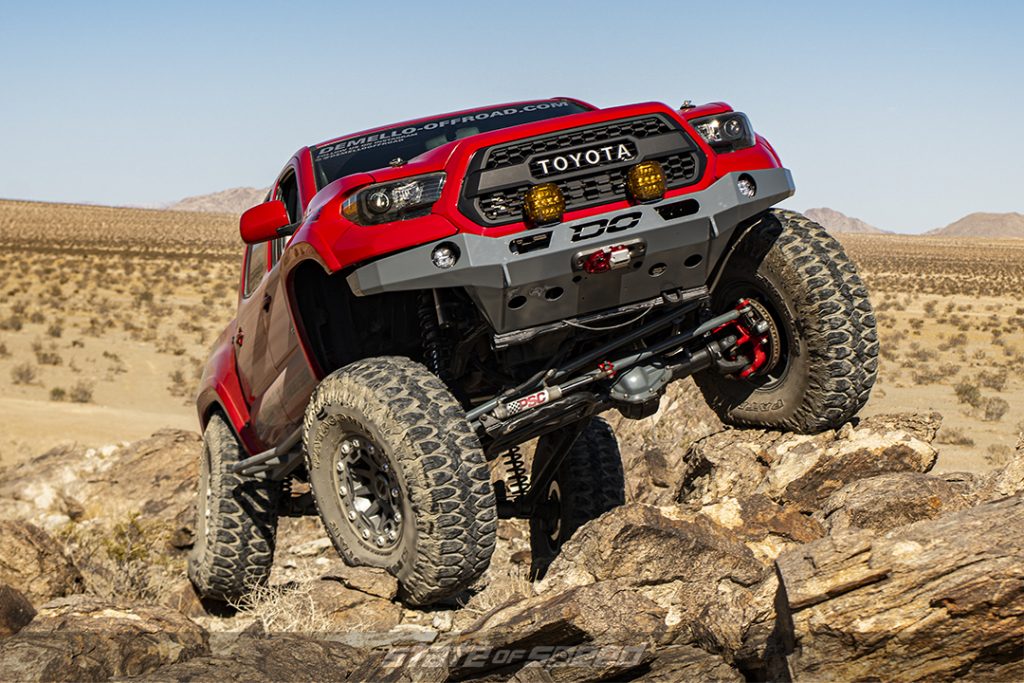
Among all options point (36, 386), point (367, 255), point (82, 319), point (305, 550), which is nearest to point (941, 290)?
point (82, 319)

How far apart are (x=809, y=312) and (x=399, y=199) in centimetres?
213

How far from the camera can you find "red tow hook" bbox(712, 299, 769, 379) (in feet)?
19.3

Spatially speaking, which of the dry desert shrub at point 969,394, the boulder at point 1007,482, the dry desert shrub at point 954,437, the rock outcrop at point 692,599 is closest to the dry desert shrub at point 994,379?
the dry desert shrub at point 969,394

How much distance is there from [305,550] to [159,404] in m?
12.6

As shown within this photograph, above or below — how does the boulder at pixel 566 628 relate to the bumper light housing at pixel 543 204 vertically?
below

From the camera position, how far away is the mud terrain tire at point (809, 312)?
551cm

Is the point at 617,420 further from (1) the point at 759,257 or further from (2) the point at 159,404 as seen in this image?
(2) the point at 159,404

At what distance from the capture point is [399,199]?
4.85 meters

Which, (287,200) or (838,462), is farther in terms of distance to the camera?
(287,200)

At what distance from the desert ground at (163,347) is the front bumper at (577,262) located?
860 cm

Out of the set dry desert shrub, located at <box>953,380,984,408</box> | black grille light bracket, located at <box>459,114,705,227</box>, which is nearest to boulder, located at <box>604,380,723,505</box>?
black grille light bracket, located at <box>459,114,705,227</box>

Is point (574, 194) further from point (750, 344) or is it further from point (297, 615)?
point (297, 615)

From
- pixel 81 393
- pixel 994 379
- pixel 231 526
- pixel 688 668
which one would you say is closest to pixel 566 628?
pixel 688 668

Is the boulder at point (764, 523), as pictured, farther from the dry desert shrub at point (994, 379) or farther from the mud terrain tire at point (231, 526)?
the dry desert shrub at point (994, 379)
